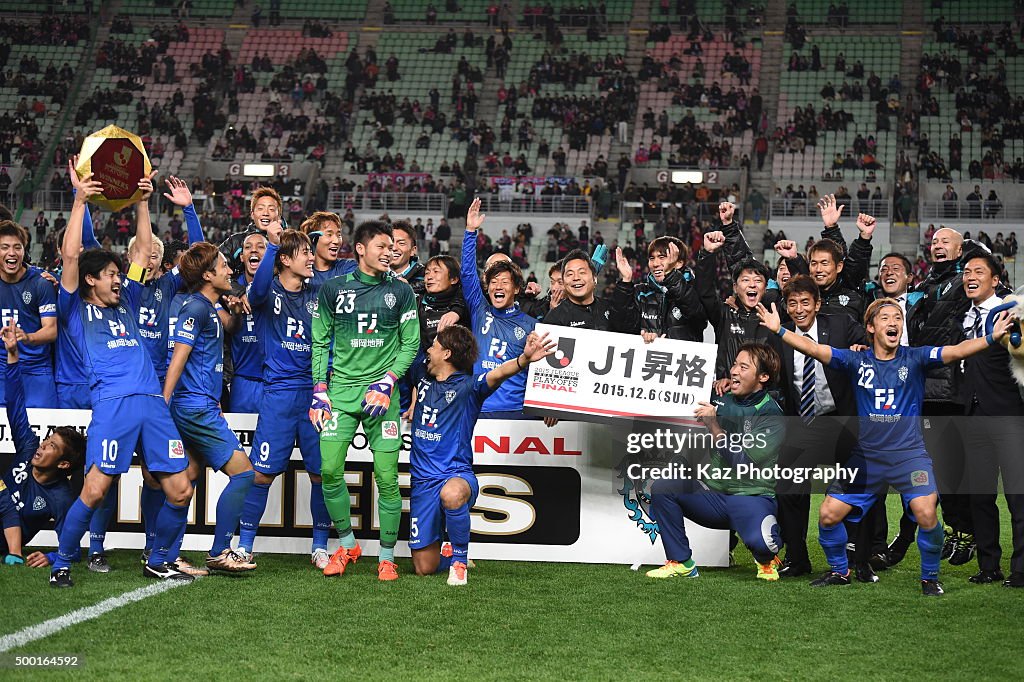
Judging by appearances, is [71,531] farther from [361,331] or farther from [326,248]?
[326,248]

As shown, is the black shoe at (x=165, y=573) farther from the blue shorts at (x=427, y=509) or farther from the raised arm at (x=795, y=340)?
the raised arm at (x=795, y=340)

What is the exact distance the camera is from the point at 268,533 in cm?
724

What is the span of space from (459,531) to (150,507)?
188cm

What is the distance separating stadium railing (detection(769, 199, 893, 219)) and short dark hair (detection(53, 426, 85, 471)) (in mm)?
25319

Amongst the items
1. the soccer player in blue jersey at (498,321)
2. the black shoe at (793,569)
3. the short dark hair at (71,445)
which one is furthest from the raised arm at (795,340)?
the short dark hair at (71,445)

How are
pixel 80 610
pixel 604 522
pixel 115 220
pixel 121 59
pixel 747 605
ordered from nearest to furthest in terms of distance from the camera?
1. pixel 80 610
2. pixel 747 605
3. pixel 604 522
4. pixel 115 220
5. pixel 121 59

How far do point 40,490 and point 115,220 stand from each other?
2464 cm

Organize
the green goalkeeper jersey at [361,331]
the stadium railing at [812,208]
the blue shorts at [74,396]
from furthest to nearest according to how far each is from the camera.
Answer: the stadium railing at [812,208] → the blue shorts at [74,396] → the green goalkeeper jersey at [361,331]

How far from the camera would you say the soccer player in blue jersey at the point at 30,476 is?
685cm

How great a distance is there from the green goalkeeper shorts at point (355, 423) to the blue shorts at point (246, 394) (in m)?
0.84

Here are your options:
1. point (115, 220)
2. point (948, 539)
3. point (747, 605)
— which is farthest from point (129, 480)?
point (115, 220)

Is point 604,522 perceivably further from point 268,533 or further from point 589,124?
point 589,124

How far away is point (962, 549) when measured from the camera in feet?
23.6

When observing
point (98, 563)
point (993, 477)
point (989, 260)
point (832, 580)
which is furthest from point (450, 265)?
point (993, 477)
